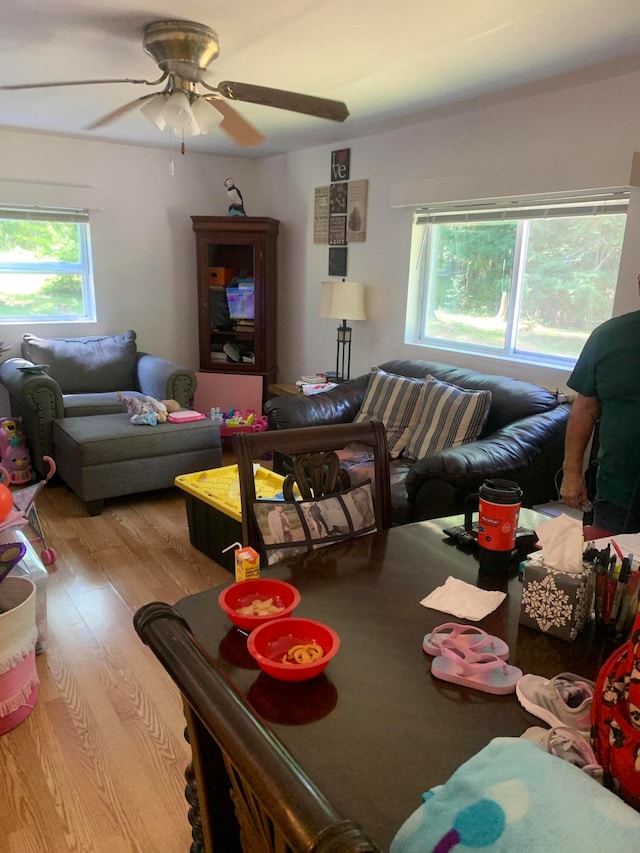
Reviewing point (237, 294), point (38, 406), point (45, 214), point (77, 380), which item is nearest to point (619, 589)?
point (38, 406)

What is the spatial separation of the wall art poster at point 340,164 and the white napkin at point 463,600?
3.73 metres

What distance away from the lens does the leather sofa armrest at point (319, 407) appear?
11.2 feet

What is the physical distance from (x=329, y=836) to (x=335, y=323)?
4.34m

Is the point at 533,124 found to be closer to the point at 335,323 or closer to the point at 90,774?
the point at 335,323

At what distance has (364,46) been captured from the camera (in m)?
2.46

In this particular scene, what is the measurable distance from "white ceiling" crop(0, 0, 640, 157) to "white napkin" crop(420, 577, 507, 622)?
76.2 inches

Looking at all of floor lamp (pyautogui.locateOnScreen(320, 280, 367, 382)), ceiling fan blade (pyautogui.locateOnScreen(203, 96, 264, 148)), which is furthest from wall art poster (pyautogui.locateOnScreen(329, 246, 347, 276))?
ceiling fan blade (pyautogui.locateOnScreen(203, 96, 264, 148))

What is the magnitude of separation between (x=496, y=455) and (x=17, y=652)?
6.26 feet

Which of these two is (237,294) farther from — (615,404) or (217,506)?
(615,404)

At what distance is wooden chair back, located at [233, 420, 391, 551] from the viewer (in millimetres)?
1422

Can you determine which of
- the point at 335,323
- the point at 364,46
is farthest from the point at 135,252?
the point at 364,46

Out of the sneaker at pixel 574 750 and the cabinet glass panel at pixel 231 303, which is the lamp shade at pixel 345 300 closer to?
the cabinet glass panel at pixel 231 303

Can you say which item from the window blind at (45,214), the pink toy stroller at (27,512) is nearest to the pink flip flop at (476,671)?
the pink toy stroller at (27,512)

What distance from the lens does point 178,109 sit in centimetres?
234
